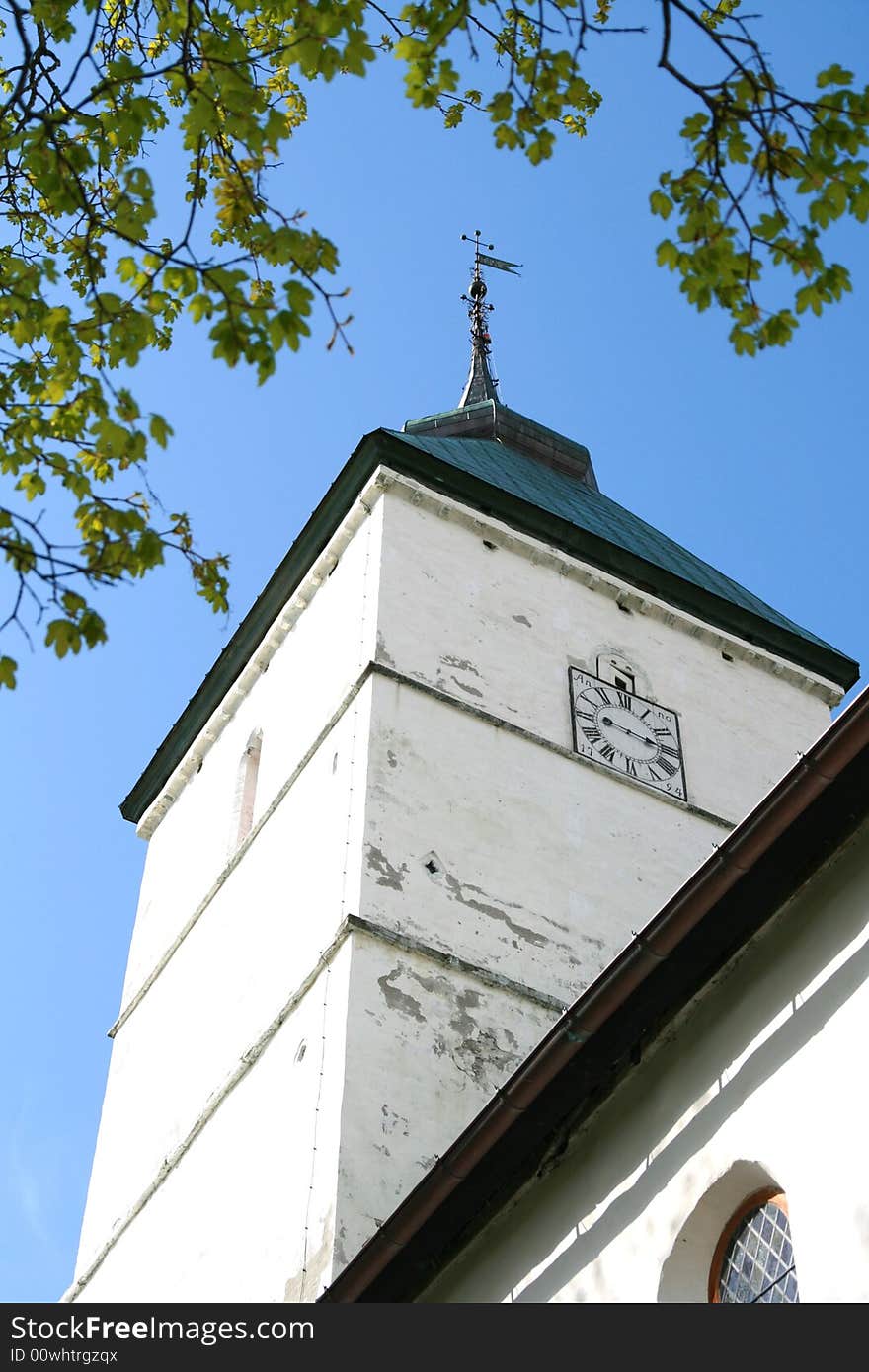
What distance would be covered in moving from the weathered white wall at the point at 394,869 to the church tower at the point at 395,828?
29mm

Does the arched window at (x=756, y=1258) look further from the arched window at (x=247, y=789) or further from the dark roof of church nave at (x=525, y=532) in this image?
the dark roof of church nave at (x=525, y=532)

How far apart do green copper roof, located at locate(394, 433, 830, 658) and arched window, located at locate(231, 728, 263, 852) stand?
3.29 meters

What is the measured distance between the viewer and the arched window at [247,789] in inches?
770

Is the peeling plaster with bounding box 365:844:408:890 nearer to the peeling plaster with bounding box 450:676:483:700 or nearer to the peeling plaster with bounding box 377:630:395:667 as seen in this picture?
the peeling plaster with bounding box 377:630:395:667

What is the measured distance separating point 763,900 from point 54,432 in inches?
139

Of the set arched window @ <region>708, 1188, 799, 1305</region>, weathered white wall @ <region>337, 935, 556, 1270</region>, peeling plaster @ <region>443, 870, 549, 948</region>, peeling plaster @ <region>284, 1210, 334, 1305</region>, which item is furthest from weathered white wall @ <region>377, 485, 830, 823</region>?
arched window @ <region>708, 1188, 799, 1305</region>

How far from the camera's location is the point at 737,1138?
27.4 ft

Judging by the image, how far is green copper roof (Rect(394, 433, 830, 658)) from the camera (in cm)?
2103

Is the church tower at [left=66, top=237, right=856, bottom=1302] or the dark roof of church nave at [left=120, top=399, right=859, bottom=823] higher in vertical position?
the dark roof of church nave at [left=120, top=399, right=859, bottom=823]

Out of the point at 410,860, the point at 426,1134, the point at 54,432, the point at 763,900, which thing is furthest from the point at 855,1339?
the point at 410,860

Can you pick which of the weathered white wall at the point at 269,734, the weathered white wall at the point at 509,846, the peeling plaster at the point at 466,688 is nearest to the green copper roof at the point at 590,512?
the weathered white wall at the point at 269,734

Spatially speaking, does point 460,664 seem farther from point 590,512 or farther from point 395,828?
point 590,512

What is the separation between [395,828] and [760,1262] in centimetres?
834

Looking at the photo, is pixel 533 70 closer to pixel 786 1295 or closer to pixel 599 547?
pixel 786 1295
